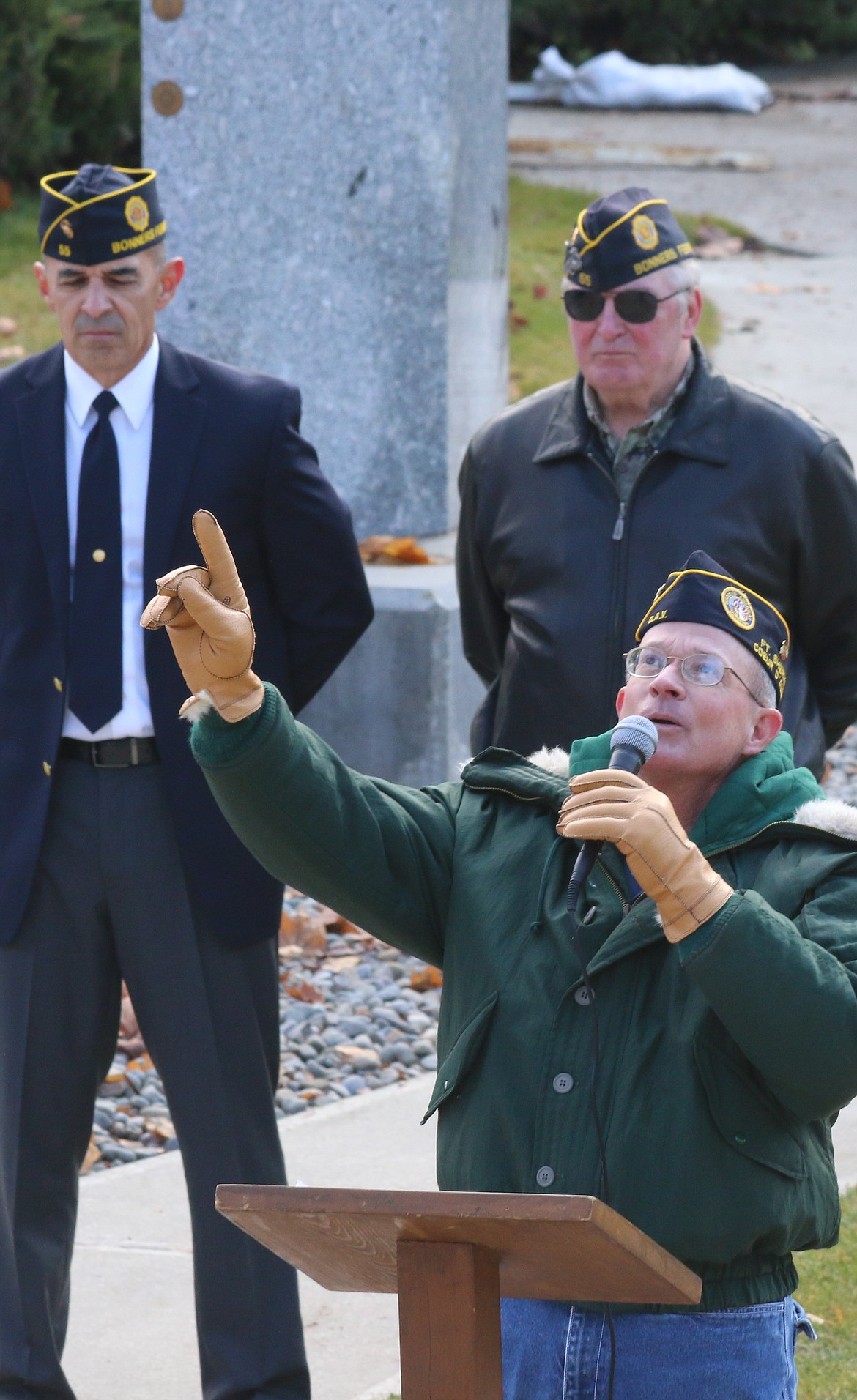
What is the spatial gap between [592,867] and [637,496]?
1.61 meters

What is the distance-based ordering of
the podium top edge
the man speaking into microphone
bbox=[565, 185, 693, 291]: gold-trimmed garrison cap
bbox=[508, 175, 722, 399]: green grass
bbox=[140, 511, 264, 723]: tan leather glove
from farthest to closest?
bbox=[508, 175, 722, 399]: green grass → bbox=[565, 185, 693, 291]: gold-trimmed garrison cap → bbox=[140, 511, 264, 723]: tan leather glove → the man speaking into microphone → the podium top edge

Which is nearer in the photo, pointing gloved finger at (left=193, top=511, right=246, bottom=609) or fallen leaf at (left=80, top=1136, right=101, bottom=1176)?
pointing gloved finger at (left=193, top=511, right=246, bottom=609)

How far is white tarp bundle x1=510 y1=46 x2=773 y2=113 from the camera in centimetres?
2134

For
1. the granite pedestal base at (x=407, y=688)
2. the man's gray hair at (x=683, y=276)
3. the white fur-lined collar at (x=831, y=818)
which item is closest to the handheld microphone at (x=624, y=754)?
the white fur-lined collar at (x=831, y=818)

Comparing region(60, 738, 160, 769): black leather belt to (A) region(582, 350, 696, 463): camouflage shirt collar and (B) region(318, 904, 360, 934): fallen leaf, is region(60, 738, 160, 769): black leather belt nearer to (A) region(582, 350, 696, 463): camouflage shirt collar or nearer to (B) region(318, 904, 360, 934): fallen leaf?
(A) region(582, 350, 696, 463): camouflage shirt collar

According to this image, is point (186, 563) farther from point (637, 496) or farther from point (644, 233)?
point (644, 233)

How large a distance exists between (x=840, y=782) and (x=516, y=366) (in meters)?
3.83

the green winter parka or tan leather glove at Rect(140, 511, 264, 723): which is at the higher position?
tan leather glove at Rect(140, 511, 264, 723)

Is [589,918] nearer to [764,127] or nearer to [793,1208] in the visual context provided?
[793,1208]

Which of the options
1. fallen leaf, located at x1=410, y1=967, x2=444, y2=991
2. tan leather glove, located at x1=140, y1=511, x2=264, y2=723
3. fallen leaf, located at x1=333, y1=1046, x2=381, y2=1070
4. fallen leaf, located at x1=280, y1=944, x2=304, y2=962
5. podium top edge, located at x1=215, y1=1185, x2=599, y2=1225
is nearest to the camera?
podium top edge, located at x1=215, y1=1185, x2=599, y2=1225

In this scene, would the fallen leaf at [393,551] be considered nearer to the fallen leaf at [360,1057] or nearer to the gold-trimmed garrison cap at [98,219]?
the fallen leaf at [360,1057]

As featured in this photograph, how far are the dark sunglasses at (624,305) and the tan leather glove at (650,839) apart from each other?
1.91m

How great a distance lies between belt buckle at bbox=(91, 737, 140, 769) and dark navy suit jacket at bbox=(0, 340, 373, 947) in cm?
5

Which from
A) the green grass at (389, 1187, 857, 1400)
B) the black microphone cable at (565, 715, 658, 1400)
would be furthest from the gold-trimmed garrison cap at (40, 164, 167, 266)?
the green grass at (389, 1187, 857, 1400)
